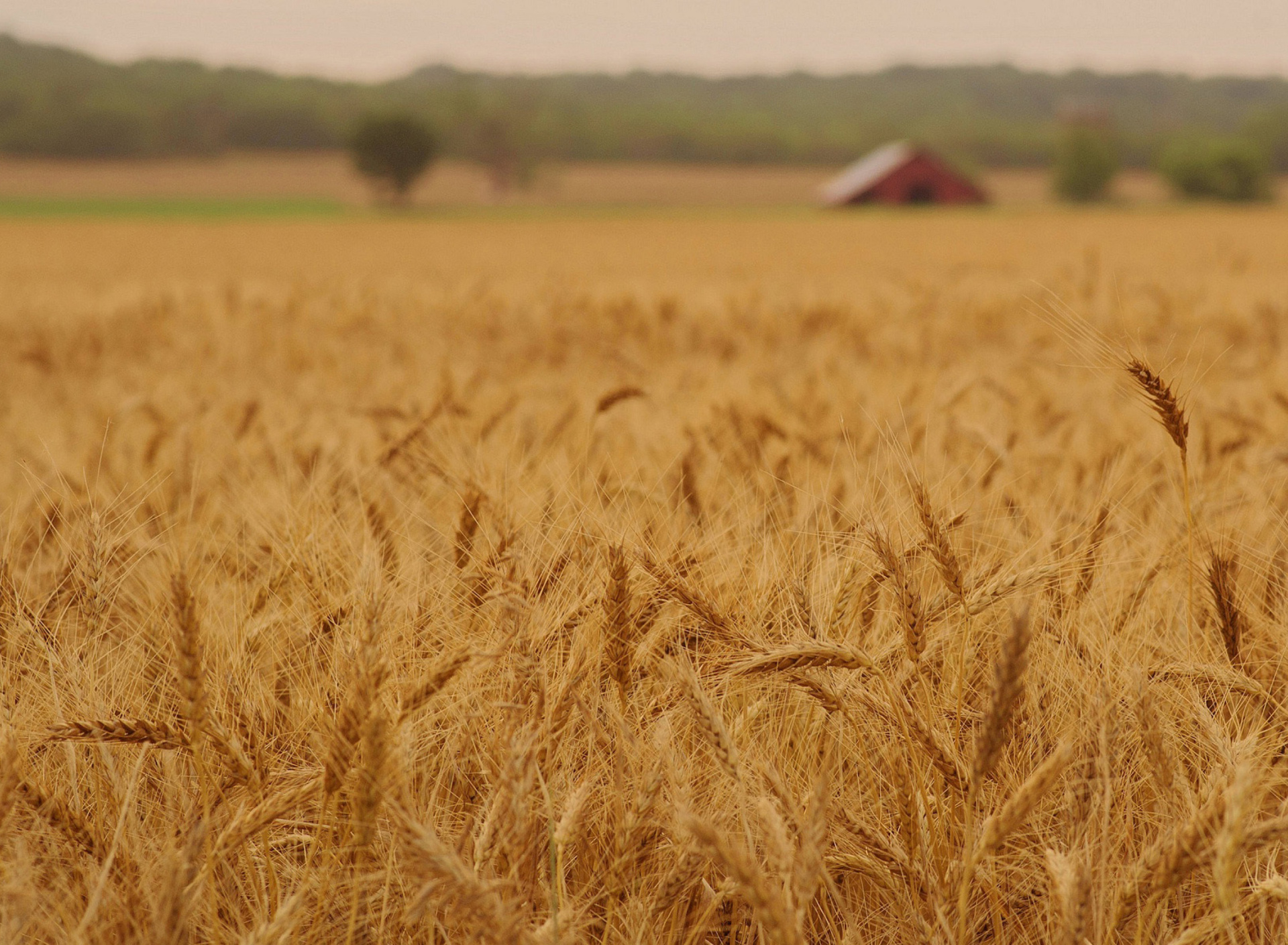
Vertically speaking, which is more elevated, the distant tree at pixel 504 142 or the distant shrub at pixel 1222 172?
the distant tree at pixel 504 142

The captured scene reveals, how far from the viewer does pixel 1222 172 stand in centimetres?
5331

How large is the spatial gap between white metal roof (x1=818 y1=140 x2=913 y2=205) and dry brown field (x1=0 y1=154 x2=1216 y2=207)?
1.57 meters

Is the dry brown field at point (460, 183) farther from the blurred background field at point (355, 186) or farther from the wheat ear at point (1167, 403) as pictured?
the wheat ear at point (1167, 403)

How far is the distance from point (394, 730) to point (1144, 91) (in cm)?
17607

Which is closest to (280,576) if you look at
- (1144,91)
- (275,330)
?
(275,330)

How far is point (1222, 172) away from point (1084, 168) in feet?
21.1

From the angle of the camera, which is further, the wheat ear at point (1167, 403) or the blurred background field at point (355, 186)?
the blurred background field at point (355, 186)

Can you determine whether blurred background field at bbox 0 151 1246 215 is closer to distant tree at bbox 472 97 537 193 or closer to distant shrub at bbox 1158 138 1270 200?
distant tree at bbox 472 97 537 193

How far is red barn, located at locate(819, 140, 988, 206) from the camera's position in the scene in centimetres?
5375

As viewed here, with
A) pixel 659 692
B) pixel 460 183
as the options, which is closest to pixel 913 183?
pixel 460 183

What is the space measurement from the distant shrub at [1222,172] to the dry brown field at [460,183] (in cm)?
172

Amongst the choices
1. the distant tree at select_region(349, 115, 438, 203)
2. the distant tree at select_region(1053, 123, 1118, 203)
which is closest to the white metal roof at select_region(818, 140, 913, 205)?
the distant tree at select_region(1053, 123, 1118, 203)

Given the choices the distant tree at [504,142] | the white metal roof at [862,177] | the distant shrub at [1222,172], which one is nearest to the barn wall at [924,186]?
the white metal roof at [862,177]

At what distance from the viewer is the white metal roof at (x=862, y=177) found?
5191cm
